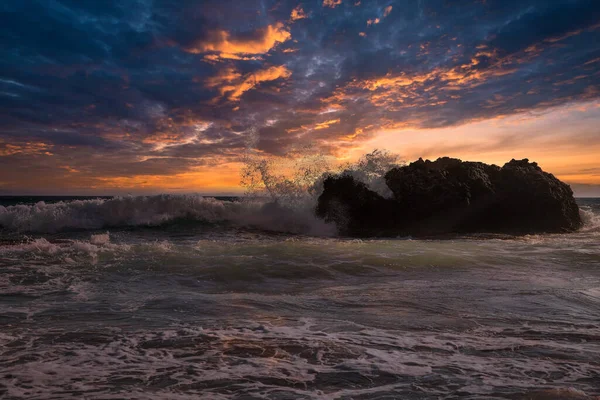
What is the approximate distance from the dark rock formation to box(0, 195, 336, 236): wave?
Answer: 5.50 ft

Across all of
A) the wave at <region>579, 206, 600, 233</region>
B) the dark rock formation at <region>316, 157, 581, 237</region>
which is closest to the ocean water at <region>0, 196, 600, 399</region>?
the dark rock formation at <region>316, 157, 581, 237</region>

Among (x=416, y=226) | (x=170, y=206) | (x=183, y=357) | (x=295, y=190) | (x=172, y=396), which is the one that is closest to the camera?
(x=172, y=396)

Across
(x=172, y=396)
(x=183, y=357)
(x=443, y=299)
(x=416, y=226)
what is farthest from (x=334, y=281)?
(x=416, y=226)

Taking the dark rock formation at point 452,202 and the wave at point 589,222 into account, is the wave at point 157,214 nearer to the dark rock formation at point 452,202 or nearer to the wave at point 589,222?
the dark rock formation at point 452,202

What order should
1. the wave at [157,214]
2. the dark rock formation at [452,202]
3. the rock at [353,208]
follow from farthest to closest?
the wave at [157,214] → the rock at [353,208] → the dark rock formation at [452,202]

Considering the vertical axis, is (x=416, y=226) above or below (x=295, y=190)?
below

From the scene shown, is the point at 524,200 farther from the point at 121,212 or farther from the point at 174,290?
the point at 121,212

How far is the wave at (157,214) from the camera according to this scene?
19.7 meters

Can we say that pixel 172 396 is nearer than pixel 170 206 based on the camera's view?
Yes

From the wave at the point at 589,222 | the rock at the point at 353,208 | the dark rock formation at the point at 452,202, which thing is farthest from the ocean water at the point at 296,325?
the wave at the point at 589,222

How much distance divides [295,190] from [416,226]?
712cm

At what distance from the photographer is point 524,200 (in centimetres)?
1841

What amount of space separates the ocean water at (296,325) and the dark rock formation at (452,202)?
24.6 feet

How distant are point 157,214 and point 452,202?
15.6 m
